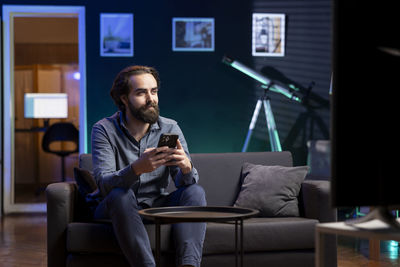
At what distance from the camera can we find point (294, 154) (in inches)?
245

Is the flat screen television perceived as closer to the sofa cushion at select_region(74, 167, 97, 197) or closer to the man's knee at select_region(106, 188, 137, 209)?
the man's knee at select_region(106, 188, 137, 209)

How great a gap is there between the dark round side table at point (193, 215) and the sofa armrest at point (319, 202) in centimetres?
80

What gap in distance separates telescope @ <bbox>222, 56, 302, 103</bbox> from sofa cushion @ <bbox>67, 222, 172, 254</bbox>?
3.58 m

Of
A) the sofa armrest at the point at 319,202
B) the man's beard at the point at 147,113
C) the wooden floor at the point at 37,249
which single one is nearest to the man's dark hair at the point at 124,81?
the man's beard at the point at 147,113

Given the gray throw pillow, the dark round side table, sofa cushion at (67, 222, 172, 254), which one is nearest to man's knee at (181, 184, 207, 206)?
sofa cushion at (67, 222, 172, 254)

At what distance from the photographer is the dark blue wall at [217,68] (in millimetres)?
6078

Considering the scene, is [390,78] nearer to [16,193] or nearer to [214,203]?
[214,203]

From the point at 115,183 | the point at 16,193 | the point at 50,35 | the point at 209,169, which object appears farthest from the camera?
the point at 50,35

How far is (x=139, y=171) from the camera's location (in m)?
2.60

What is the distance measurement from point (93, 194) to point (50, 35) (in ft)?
21.5

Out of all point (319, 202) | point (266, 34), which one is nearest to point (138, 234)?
point (319, 202)

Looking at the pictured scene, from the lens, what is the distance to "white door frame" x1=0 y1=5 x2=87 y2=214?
6062 millimetres

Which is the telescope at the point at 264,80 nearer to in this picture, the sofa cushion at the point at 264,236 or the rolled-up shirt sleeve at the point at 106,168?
the sofa cushion at the point at 264,236

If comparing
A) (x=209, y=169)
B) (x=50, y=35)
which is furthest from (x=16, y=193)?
(x=209, y=169)
